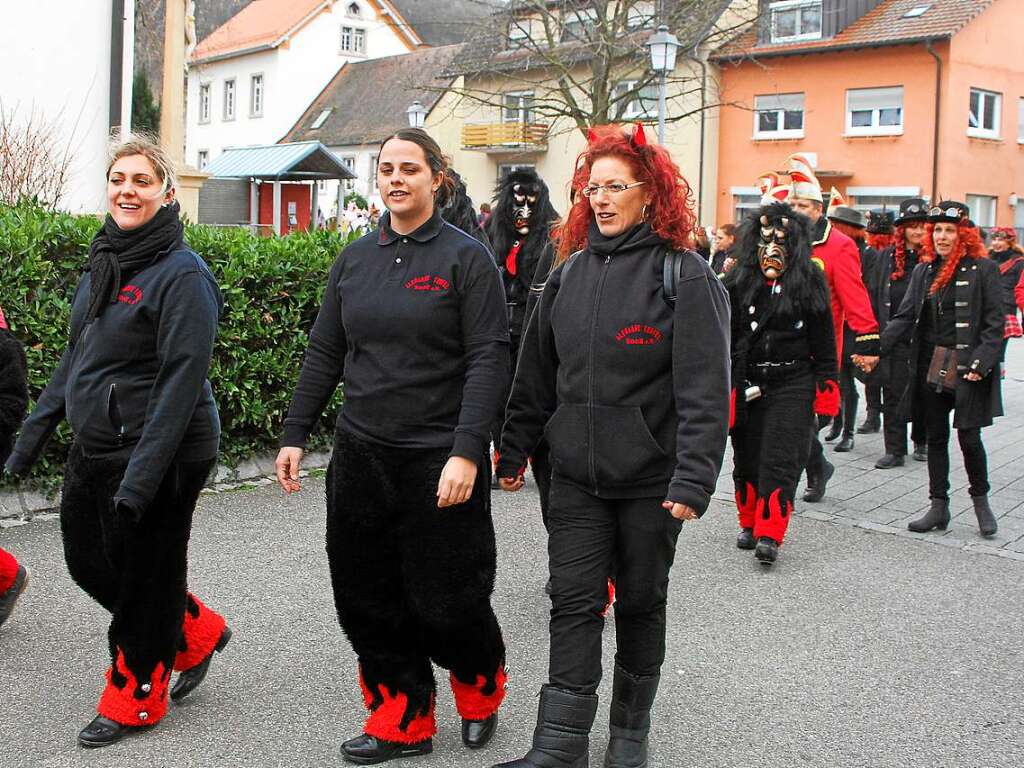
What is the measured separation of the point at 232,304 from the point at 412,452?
14.7 ft

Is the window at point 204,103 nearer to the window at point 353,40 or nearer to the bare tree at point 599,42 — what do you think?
the window at point 353,40

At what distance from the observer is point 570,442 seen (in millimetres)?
3846

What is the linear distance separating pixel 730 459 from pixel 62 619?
5686mm

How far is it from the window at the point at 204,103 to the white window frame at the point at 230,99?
4.45 feet

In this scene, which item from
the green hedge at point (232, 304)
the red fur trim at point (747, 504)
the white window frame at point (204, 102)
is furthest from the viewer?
the white window frame at point (204, 102)

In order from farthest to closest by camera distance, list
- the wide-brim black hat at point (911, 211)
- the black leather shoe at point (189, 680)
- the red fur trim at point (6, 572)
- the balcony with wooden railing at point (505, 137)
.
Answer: the balcony with wooden railing at point (505, 137) → the wide-brim black hat at point (911, 211) → the red fur trim at point (6, 572) → the black leather shoe at point (189, 680)

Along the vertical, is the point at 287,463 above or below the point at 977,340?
below

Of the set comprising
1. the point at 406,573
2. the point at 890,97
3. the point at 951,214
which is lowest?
the point at 406,573

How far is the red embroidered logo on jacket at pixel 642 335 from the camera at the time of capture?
3748mm

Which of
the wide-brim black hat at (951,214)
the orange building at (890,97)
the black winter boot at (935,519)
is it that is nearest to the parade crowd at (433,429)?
the black winter boot at (935,519)

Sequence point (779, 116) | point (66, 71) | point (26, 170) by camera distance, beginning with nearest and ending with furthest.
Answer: point (26, 170) → point (66, 71) → point (779, 116)

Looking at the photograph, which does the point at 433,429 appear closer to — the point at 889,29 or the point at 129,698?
the point at 129,698

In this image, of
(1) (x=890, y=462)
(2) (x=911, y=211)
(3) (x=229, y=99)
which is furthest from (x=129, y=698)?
(3) (x=229, y=99)

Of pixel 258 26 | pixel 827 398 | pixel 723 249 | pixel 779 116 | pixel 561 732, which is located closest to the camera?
pixel 561 732
